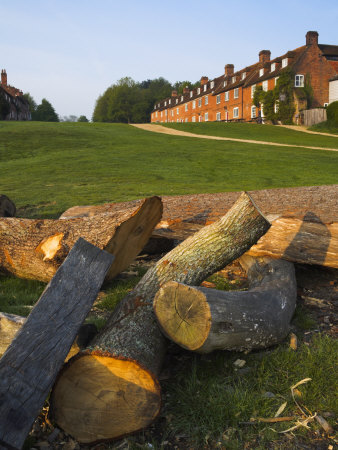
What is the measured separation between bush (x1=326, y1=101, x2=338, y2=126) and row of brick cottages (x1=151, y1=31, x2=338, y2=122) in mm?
5196

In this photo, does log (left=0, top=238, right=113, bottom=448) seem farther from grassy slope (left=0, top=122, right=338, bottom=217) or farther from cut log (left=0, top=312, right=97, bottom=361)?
grassy slope (left=0, top=122, right=338, bottom=217)

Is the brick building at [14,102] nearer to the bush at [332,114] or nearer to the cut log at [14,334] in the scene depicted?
the bush at [332,114]

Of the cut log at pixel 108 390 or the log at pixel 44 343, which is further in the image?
the cut log at pixel 108 390

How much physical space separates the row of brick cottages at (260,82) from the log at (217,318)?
1655 inches

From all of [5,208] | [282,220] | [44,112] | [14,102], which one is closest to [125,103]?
[44,112]

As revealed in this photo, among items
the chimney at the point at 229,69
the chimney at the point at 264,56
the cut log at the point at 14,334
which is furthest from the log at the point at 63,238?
the chimney at the point at 229,69

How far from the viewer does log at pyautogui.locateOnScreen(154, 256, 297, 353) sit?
2.75 metres

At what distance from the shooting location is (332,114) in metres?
36.0

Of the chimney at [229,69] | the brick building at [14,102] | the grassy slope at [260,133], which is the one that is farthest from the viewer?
the brick building at [14,102]

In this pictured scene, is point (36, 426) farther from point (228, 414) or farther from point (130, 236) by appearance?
point (130, 236)

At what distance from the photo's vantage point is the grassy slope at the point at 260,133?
28.9m

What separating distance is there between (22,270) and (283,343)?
10.6ft

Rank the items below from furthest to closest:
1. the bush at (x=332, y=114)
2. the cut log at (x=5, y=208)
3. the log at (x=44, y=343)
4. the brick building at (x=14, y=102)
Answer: the brick building at (x=14, y=102)
the bush at (x=332, y=114)
the cut log at (x=5, y=208)
the log at (x=44, y=343)

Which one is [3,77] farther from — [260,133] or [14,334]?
[14,334]
